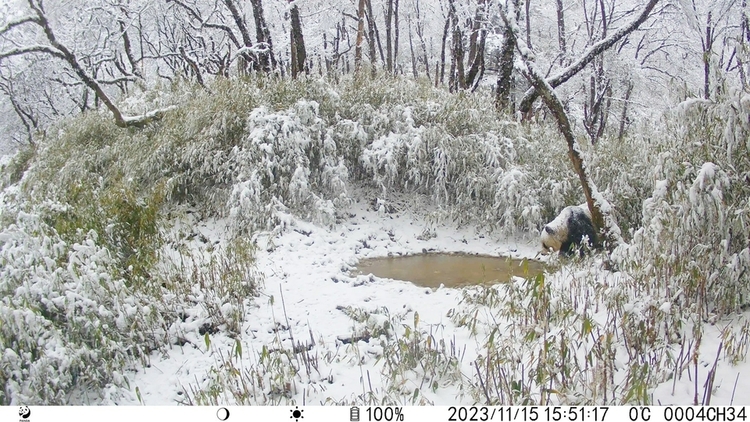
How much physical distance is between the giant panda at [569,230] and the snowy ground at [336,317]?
397 millimetres

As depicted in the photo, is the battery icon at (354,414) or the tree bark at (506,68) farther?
the tree bark at (506,68)

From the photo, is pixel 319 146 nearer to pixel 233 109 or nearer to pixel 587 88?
pixel 233 109

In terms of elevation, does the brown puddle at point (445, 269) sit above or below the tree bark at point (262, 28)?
below

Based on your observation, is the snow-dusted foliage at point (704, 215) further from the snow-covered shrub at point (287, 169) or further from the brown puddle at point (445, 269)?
the snow-covered shrub at point (287, 169)

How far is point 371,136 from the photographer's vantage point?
25.2 ft

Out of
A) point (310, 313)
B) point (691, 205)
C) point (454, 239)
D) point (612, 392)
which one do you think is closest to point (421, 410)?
point (612, 392)

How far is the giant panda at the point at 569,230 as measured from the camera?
586 cm

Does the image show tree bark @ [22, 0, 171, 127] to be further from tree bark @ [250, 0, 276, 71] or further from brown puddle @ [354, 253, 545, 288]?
brown puddle @ [354, 253, 545, 288]

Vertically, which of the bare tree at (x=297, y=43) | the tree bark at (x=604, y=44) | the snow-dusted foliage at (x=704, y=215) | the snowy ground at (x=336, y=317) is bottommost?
the snowy ground at (x=336, y=317)

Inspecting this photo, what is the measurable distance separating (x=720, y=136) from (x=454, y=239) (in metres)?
3.64

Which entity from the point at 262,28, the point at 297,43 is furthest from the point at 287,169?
the point at 262,28

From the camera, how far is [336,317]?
13.8 feet

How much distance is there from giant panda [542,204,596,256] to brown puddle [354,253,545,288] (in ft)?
1.18

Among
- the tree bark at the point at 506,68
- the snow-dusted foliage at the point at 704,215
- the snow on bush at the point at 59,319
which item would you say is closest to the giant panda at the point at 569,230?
the snow-dusted foliage at the point at 704,215
